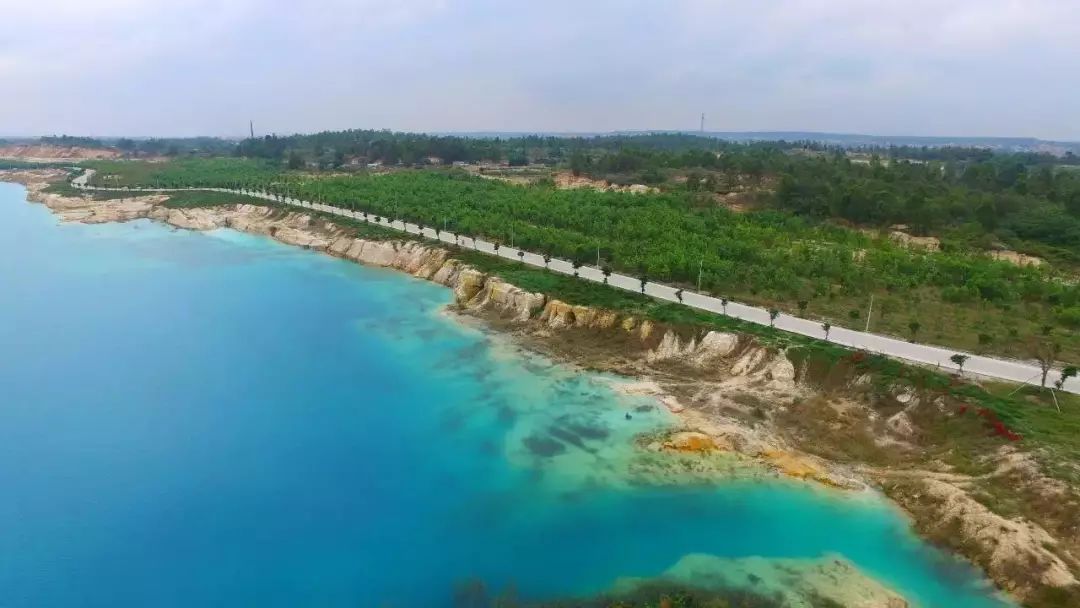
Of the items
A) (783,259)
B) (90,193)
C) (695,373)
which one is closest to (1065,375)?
(695,373)

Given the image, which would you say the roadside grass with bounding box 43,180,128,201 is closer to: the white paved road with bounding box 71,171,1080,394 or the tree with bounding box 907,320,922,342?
the white paved road with bounding box 71,171,1080,394

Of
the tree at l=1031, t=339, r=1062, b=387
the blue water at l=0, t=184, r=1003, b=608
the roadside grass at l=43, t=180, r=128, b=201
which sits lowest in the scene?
the blue water at l=0, t=184, r=1003, b=608

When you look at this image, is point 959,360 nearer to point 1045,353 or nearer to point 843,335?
point 843,335

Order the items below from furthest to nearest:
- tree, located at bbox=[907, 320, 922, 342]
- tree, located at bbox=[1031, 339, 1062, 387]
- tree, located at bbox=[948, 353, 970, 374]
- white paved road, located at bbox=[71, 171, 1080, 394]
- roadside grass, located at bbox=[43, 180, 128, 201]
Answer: roadside grass, located at bbox=[43, 180, 128, 201]
tree, located at bbox=[907, 320, 922, 342]
white paved road, located at bbox=[71, 171, 1080, 394]
tree, located at bbox=[948, 353, 970, 374]
tree, located at bbox=[1031, 339, 1062, 387]

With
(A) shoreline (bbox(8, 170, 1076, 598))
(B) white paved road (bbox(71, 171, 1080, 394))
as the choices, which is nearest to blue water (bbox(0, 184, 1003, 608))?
(A) shoreline (bbox(8, 170, 1076, 598))

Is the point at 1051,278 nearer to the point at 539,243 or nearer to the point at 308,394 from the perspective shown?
the point at 539,243
